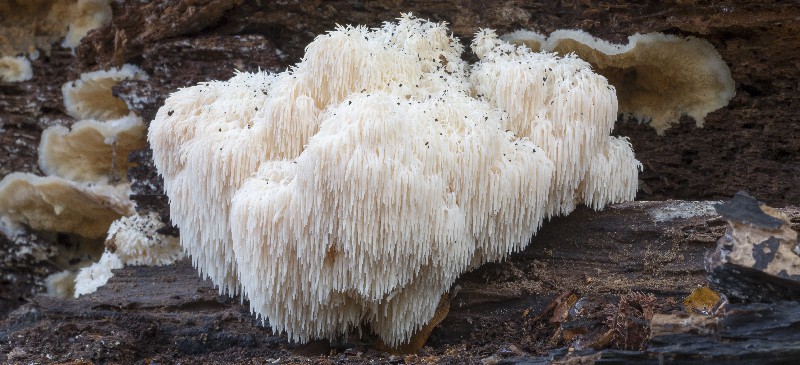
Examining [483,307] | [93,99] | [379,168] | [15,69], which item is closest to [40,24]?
[15,69]

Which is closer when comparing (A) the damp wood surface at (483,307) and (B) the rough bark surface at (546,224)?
(A) the damp wood surface at (483,307)

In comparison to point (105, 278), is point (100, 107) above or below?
above

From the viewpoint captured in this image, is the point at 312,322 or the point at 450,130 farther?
the point at 312,322

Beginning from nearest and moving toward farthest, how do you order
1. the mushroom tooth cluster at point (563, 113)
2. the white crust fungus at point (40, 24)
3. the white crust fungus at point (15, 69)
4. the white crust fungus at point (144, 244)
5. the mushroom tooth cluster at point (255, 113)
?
the mushroom tooth cluster at point (255, 113)
the mushroom tooth cluster at point (563, 113)
the white crust fungus at point (144, 244)
the white crust fungus at point (40, 24)
the white crust fungus at point (15, 69)

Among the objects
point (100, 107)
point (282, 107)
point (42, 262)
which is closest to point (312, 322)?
point (282, 107)

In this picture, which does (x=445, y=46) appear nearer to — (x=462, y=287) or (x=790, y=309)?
(x=462, y=287)

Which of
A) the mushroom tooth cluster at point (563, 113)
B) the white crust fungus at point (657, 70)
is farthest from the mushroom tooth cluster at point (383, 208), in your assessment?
the white crust fungus at point (657, 70)

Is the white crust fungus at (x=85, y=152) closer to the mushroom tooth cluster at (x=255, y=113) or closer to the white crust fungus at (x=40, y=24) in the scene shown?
the white crust fungus at (x=40, y=24)

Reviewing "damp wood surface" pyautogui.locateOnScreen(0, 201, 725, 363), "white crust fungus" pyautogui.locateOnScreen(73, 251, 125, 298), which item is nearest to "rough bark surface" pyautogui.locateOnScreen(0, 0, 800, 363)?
"damp wood surface" pyautogui.locateOnScreen(0, 201, 725, 363)
